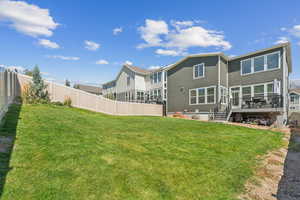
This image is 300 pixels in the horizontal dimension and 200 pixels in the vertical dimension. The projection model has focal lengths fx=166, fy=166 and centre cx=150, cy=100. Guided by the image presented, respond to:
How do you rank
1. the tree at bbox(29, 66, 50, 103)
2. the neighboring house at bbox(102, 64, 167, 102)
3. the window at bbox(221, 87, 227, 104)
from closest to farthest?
the tree at bbox(29, 66, 50, 103) → the window at bbox(221, 87, 227, 104) → the neighboring house at bbox(102, 64, 167, 102)

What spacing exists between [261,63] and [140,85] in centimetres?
1494

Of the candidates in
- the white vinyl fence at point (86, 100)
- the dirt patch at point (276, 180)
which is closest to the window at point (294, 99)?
the white vinyl fence at point (86, 100)

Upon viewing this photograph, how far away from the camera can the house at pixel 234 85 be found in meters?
13.7

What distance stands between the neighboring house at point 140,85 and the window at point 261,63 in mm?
9042

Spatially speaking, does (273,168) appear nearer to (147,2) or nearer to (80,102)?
(80,102)

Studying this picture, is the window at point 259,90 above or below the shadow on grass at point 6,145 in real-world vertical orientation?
above

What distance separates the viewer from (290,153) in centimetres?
662

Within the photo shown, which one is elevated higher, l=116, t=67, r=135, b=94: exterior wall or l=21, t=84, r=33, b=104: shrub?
l=116, t=67, r=135, b=94: exterior wall

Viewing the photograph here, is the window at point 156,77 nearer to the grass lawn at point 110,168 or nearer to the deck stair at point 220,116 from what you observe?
the deck stair at point 220,116

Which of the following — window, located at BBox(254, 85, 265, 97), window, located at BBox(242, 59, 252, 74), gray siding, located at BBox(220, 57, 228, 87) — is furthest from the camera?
gray siding, located at BBox(220, 57, 228, 87)

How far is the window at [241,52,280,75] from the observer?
14.0 m

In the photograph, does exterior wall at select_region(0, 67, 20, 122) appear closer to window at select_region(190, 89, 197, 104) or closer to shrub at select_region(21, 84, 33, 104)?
shrub at select_region(21, 84, 33, 104)

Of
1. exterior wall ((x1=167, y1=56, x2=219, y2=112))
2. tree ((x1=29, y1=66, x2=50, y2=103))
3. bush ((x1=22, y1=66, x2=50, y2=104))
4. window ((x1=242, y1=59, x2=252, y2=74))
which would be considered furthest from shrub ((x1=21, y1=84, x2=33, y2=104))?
window ((x1=242, y1=59, x2=252, y2=74))

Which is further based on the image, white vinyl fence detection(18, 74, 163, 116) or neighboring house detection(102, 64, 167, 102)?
neighboring house detection(102, 64, 167, 102)
